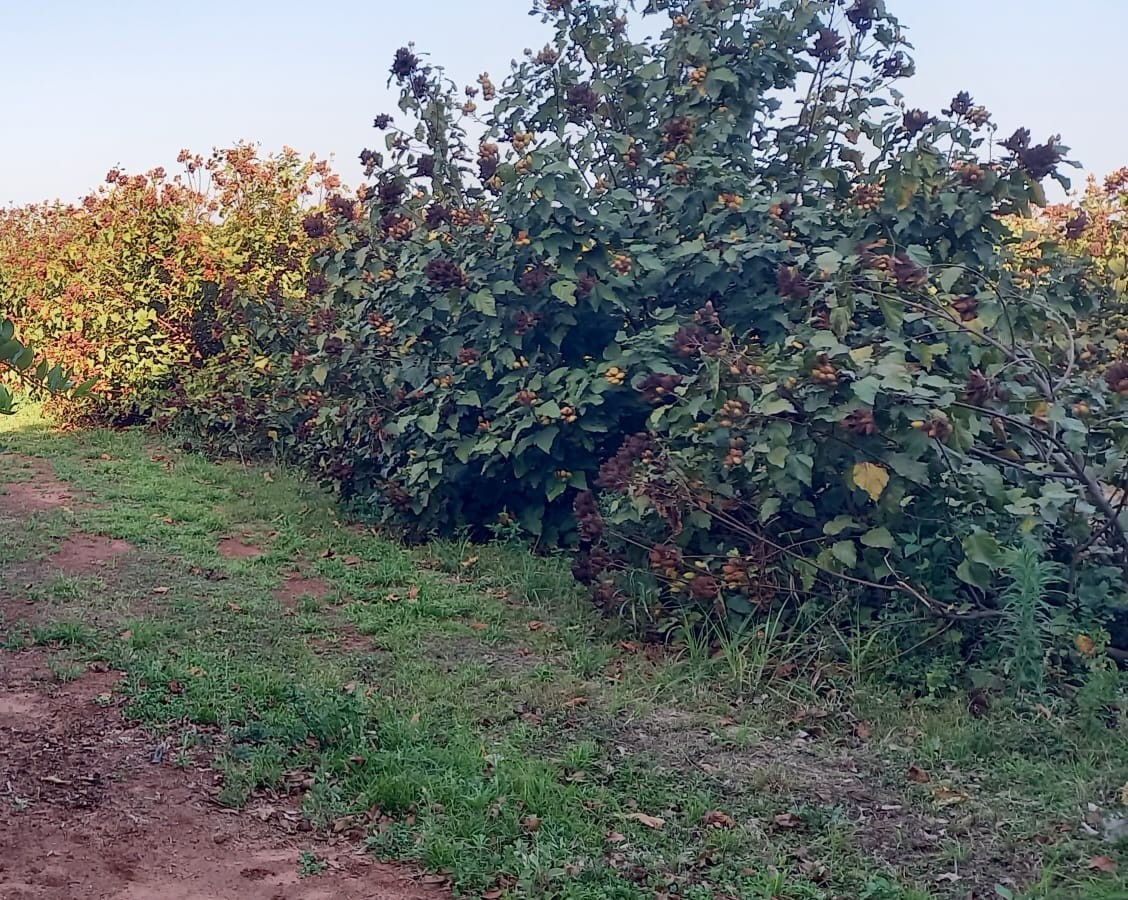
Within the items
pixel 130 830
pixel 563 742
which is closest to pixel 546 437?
pixel 563 742

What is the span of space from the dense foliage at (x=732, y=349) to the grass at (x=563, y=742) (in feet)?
1.26

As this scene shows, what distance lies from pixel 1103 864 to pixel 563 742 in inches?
59.5

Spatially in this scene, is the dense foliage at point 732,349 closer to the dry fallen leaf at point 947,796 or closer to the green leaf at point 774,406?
the green leaf at point 774,406

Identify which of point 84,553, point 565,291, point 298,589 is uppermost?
point 565,291

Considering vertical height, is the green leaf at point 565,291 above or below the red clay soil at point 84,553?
above

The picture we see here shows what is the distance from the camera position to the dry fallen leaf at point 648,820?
2.97m

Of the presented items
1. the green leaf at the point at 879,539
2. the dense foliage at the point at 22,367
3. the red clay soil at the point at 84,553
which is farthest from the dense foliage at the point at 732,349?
the dense foliage at the point at 22,367

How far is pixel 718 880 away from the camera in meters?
2.73

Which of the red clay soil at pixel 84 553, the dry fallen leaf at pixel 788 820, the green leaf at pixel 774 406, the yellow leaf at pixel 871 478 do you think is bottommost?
the red clay soil at pixel 84 553

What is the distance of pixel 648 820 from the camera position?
9.80 feet

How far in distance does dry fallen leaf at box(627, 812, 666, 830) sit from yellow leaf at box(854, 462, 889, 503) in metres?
1.36

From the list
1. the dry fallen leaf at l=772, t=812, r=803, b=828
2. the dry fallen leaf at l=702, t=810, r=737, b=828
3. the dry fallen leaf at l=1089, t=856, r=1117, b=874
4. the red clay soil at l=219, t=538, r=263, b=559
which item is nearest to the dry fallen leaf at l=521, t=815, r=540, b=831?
the dry fallen leaf at l=702, t=810, r=737, b=828

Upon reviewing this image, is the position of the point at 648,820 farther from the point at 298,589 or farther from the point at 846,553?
the point at 298,589

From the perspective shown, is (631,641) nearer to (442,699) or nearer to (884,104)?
(442,699)
